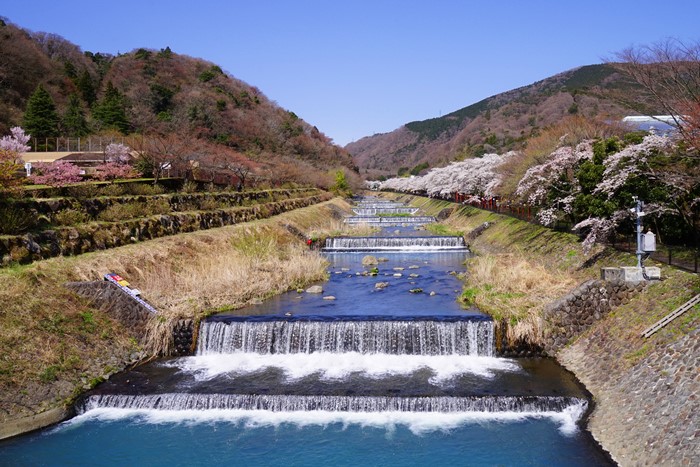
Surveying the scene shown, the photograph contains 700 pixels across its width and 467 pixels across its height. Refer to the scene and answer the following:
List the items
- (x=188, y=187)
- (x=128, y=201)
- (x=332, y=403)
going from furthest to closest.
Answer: (x=188, y=187) → (x=128, y=201) → (x=332, y=403)

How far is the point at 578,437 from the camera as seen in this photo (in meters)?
9.84

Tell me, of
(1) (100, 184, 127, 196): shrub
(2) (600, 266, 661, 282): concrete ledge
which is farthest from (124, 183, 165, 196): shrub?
(2) (600, 266, 661, 282): concrete ledge

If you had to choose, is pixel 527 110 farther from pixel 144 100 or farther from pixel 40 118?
pixel 40 118

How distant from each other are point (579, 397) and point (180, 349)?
1027 centimetres

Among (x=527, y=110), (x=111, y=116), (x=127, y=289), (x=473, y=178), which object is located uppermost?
(x=527, y=110)

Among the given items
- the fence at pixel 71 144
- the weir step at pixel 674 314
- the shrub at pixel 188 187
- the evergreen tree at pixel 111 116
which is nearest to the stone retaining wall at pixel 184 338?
the weir step at pixel 674 314

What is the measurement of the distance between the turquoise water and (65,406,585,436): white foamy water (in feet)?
0.07

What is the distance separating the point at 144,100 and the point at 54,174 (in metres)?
60.4

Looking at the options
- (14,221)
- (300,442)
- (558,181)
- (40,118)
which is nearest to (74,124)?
(40,118)

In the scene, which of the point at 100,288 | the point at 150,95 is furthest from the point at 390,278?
the point at 150,95

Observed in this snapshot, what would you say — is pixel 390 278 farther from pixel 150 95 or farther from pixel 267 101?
pixel 267 101

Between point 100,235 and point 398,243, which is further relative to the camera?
point 398,243

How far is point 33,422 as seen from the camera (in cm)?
1072

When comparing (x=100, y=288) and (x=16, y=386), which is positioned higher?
(x=100, y=288)
